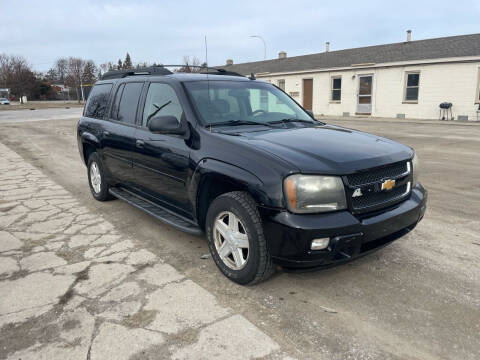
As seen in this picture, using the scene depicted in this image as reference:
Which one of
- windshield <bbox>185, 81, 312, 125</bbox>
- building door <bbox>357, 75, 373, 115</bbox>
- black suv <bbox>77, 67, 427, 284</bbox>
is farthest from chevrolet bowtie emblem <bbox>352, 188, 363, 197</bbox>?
building door <bbox>357, 75, 373, 115</bbox>

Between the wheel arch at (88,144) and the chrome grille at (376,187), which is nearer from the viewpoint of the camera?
the chrome grille at (376,187)

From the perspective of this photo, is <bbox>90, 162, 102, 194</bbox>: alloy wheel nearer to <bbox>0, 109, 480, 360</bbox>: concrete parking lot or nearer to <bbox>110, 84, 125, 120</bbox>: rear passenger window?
<bbox>0, 109, 480, 360</bbox>: concrete parking lot

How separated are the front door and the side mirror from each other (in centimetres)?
10

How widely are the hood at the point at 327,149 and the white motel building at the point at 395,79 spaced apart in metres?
20.4

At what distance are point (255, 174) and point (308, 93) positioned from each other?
1077 inches

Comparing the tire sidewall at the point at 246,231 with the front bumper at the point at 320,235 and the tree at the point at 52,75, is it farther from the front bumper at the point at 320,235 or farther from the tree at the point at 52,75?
the tree at the point at 52,75

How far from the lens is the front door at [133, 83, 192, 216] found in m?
3.76

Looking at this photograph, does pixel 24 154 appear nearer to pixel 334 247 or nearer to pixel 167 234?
pixel 167 234

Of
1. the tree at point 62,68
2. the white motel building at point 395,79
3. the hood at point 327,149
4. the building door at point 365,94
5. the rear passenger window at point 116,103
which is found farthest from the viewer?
the tree at point 62,68

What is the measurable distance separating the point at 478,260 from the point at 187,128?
312cm

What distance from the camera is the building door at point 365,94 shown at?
81.4 ft

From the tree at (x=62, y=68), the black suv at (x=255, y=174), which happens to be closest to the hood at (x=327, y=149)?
the black suv at (x=255, y=174)

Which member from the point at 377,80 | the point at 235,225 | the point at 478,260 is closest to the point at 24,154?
the point at 235,225

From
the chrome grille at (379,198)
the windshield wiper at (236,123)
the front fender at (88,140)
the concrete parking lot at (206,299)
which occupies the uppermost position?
the windshield wiper at (236,123)
